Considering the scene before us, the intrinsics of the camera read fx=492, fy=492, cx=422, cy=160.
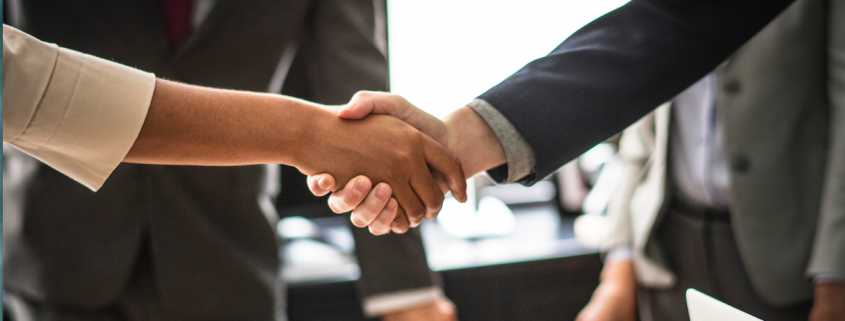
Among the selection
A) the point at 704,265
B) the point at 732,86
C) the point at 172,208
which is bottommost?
the point at 704,265

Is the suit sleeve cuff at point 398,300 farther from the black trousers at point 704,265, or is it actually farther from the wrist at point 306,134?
the black trousers at point 704,265

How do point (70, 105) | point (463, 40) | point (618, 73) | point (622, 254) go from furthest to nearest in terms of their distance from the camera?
point (463, 40) → point (622, 254) → point (618, 73) → point (70, 105)

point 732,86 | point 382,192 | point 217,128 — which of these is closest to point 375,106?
point 382,192

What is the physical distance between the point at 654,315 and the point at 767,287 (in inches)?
10.1

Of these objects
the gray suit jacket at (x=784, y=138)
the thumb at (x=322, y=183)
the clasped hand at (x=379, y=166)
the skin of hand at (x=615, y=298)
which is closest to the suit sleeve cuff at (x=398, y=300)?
the clasped hand at (x=379, y=166)

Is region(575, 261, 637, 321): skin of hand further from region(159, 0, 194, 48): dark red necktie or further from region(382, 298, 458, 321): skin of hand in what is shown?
region(159, 0, 194, 48): dark red necktie

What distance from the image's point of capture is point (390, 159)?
0.80 metres

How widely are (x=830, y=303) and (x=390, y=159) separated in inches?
28.8

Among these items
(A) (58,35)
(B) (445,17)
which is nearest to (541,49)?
(B) (445,17)

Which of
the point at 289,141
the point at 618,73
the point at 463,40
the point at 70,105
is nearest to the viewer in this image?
the point at 70,105

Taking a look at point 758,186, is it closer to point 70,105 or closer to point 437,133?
point 437,133

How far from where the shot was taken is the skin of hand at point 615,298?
Result: 40.1 inches

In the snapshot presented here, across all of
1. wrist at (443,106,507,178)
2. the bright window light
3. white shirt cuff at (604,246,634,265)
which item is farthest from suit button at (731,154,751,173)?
the bright window light

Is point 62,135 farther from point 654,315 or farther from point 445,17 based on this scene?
point 445,17
